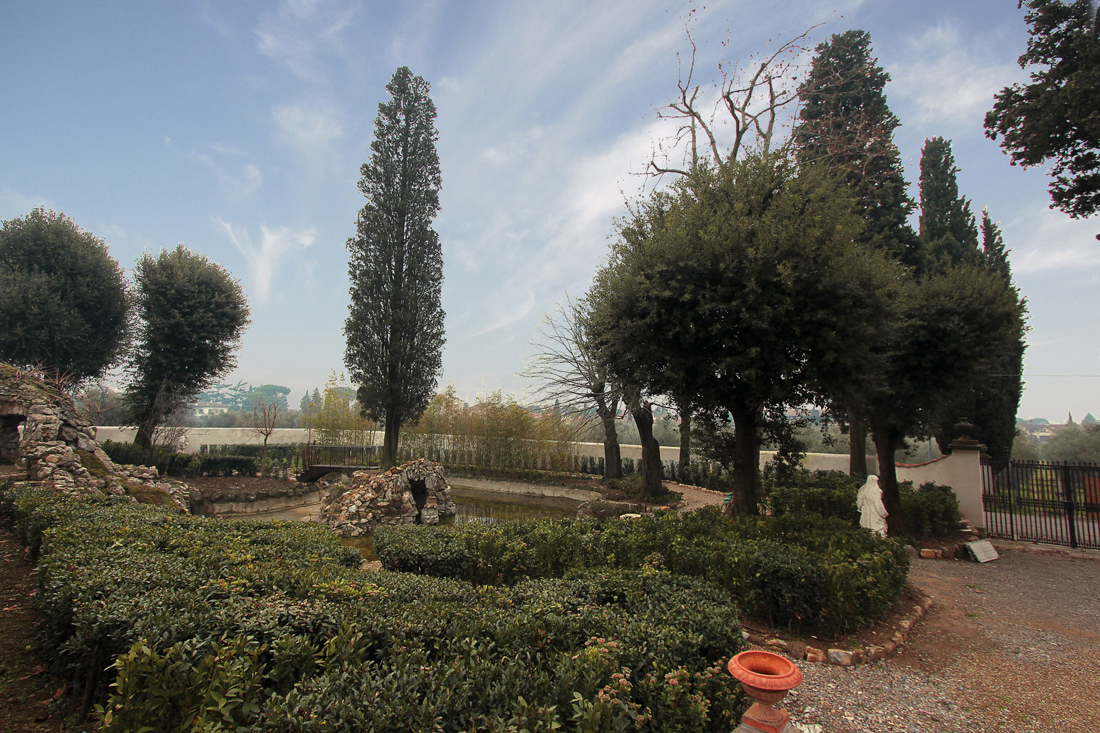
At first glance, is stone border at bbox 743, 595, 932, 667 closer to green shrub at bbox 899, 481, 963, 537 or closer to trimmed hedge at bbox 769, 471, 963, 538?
trimmed hedge at bbox 769, 471, 963, 538

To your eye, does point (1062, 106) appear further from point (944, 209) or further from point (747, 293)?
point (944, 209)

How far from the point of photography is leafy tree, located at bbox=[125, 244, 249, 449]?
17.9 metres

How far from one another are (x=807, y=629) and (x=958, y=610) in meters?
2.63

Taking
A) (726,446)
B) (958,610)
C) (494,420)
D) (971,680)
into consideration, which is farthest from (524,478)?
(971,680)

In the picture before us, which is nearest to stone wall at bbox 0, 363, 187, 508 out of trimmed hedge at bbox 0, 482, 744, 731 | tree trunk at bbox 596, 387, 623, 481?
trimmed hedge at bbox 0, 482, 744, 731

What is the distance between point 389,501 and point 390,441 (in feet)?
15.8

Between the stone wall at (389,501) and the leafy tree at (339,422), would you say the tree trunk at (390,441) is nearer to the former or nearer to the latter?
the stone wall at (389,501)

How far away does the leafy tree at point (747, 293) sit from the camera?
636 centimetres

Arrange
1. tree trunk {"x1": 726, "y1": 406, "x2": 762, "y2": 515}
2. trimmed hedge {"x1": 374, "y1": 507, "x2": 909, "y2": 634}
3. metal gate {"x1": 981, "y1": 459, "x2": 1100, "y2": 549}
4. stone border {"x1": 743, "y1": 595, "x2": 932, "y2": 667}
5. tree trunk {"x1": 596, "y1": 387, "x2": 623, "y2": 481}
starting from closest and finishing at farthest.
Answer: stone border {"x1": 743, "y1": 595, "x2": 932, "y2": 667}, trimmed hedge {"x1": 374, "y1": 507, "x2": 909, "y2": 634}, tree trunk {"x1": 726, "y1": 406, "x2": 762, "y2": 515}, metal gate {"x1": 981, "y1": 459, "x2": 1100, "y2": 549}, tree trunk {"x1": 596, "y1": 387, "x2": 623, "y2": 481}

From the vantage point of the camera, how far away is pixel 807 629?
15.0 ft

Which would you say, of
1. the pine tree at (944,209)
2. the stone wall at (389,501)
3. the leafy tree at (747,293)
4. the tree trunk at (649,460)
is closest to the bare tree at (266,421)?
the stone wall at (389,501)

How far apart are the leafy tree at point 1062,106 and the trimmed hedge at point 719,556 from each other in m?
8.45

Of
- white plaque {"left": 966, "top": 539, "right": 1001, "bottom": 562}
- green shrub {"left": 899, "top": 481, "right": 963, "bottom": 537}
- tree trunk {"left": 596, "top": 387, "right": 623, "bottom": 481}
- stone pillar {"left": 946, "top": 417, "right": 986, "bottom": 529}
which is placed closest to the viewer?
white plaque {"left": 966, "top": 539, "right": 1001, "bottom": 562}

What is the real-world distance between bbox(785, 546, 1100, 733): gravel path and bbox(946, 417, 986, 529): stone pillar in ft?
13.9
